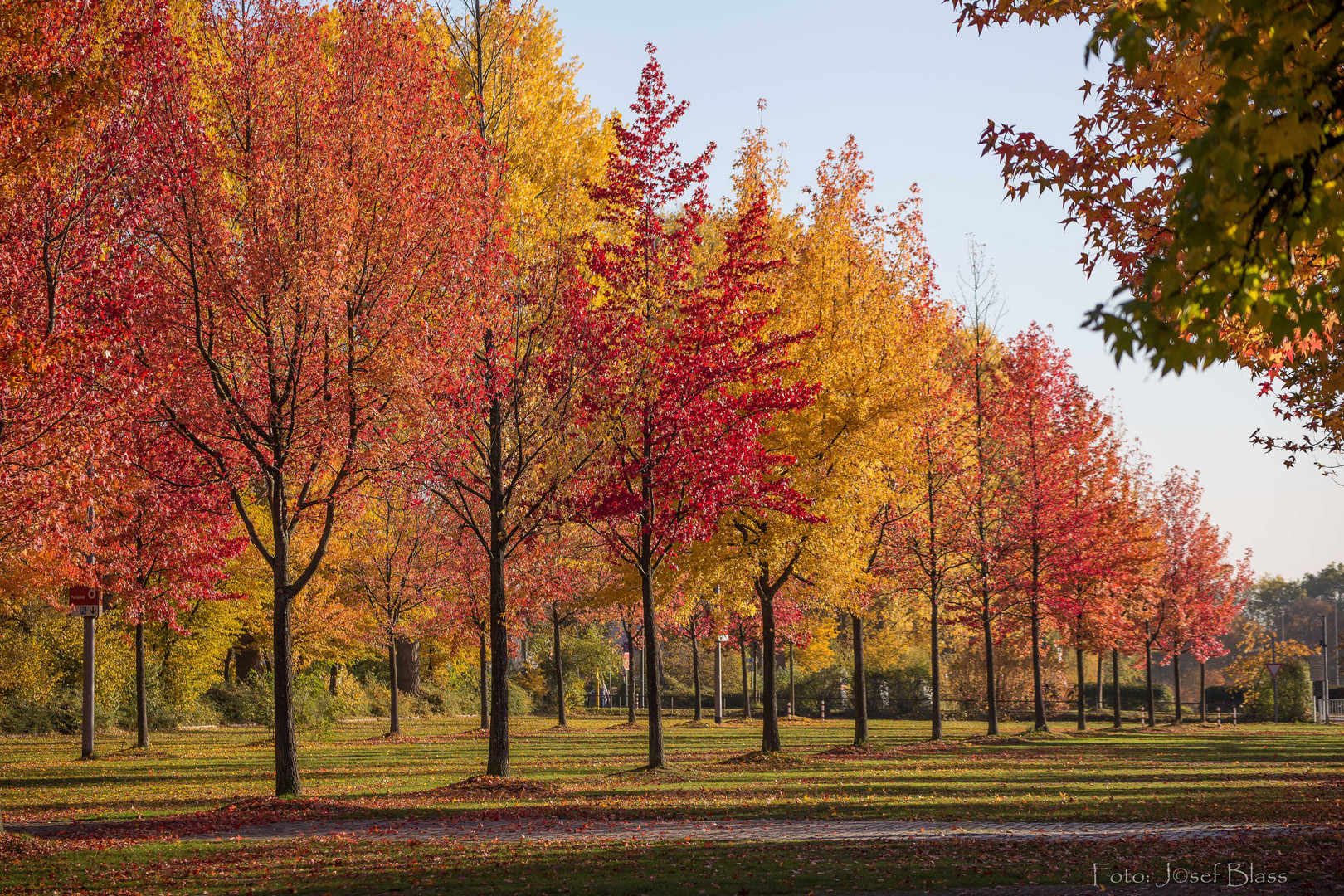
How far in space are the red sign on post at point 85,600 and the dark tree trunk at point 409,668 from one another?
77.8ft

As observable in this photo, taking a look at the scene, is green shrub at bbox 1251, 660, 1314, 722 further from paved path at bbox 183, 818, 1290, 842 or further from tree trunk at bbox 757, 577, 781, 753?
paved path at bbox 183, 818, 1290, 842

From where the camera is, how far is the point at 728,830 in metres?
11.6

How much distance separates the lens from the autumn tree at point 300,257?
44.0 feet

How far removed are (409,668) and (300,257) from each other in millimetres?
36049

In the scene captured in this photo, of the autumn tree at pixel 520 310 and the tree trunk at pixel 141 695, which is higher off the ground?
the autumn tree at pixel 520 310

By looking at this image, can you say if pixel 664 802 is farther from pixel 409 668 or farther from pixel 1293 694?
pixel 1293 694

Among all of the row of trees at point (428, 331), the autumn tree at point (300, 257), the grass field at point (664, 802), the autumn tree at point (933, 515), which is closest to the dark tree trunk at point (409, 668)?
the grass field at point (664, 802)

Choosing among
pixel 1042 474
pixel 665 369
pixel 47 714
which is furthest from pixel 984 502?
pixel 47 714

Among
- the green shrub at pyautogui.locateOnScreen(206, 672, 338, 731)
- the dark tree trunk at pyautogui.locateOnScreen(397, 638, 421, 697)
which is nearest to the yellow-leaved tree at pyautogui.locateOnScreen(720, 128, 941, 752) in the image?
the green shrub at pyautogui.locateOnScreen(206, 672, 338, 731)

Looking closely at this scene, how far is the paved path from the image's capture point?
1075 cm

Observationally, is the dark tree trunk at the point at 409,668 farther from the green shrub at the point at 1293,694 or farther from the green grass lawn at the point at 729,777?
the green shrub at the point at 1293,694

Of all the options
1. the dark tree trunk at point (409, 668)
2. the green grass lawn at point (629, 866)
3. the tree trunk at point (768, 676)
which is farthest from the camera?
the dark tree trunk at point (409, 668)

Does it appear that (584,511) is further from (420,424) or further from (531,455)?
(420,424)

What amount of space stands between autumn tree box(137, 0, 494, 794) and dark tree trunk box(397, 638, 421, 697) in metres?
31.9
